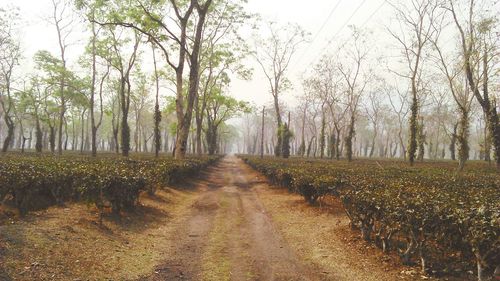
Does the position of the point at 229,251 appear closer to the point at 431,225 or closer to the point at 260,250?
the point at 260,250

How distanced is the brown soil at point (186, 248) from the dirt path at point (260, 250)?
0.02 meters

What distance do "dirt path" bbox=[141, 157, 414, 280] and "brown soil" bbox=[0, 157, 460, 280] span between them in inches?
0.8

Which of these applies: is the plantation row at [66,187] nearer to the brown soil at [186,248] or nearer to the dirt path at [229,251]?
the brown soil at [186,248]

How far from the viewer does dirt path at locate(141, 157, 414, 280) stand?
645 centimetres

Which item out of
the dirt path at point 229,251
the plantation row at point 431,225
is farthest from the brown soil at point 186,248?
the plantation row at point 431,225

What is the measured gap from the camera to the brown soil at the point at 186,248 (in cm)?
589

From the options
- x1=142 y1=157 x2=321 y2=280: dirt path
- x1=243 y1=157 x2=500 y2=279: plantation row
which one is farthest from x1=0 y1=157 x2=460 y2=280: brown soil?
x1=243 y1=157 x2=500 y2=279: plantation row

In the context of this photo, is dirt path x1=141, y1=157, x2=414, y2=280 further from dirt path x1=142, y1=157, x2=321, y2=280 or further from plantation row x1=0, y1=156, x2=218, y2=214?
plantation row x1=0, y1=156, x2=218, y2=214

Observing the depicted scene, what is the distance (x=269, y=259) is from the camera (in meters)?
7.31

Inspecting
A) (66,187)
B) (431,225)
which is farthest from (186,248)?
(431,225)

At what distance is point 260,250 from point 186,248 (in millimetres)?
1656

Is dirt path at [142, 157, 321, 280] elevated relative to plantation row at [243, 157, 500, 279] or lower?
lower

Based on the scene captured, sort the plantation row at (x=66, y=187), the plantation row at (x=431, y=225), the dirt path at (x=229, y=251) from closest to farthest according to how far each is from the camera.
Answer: the plantation row at (x=431, y=225) → the dirt path at (x=229, y=251) → the plantation row at (x=66, y=187)

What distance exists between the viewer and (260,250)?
7918 mm
